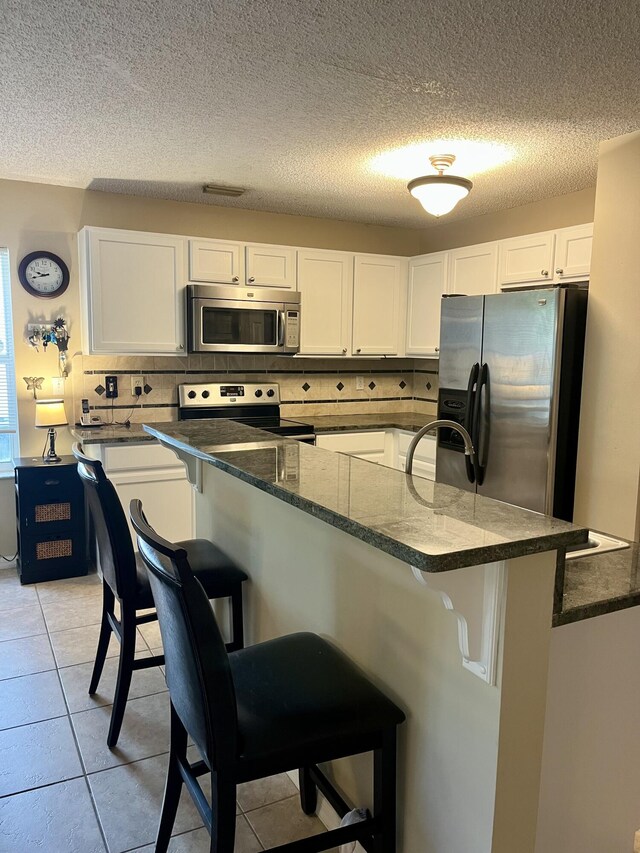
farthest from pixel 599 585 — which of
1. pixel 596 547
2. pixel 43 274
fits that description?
pixel 43 274

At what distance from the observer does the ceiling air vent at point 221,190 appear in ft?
12.7

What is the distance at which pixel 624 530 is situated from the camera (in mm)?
2857

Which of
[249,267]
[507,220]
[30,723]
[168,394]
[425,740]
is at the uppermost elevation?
[507,220]

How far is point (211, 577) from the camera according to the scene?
2211mm

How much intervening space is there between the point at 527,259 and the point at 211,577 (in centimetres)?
283

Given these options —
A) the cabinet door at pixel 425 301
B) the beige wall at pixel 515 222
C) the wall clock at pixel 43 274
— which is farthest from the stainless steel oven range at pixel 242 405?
the beige wall at pixel 515 222

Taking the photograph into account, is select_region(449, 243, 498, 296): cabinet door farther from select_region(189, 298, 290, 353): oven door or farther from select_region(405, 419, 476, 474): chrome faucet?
select_region(405, 419, 476, 474): chrome faucet

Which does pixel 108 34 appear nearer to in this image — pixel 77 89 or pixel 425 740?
pixel 77 89

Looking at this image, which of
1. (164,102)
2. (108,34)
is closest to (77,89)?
(164,102)

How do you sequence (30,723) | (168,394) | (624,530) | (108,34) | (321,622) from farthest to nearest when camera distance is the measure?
(168,394) < (624,530) < (30,723) < (108,34) < (321,622)

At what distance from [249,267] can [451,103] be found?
205 cm

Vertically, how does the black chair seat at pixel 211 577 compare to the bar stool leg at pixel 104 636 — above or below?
above

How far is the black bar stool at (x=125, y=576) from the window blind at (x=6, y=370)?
2.05 m

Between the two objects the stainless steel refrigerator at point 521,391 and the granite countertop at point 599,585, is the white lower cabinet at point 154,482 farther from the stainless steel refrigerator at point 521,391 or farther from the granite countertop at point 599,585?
the granite countertop at point 599,585
